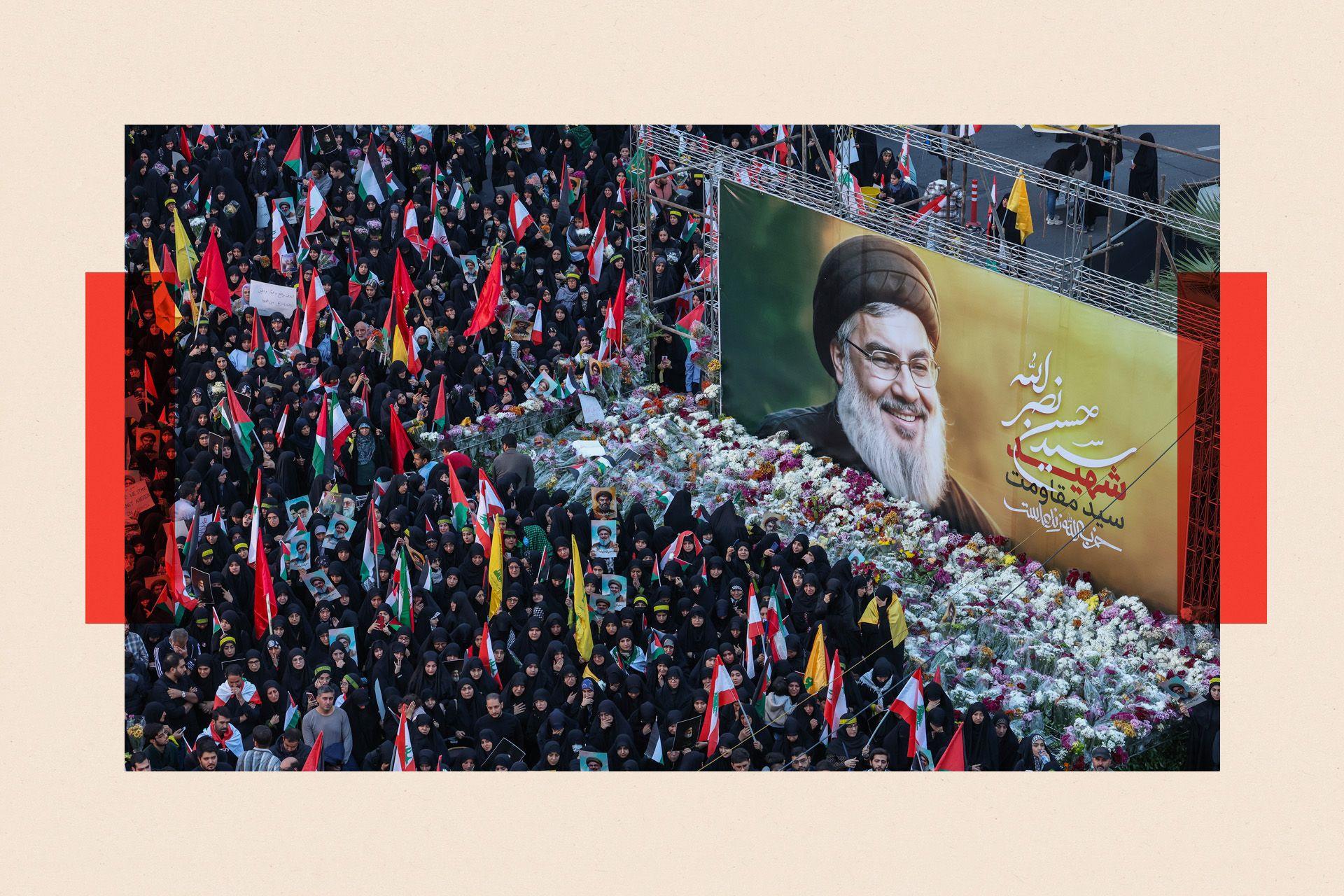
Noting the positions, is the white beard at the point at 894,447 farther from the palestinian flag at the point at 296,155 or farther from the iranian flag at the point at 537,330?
the palestinian flag at the point at 296,155

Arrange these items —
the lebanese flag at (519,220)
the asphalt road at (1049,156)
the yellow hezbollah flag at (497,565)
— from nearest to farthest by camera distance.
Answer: the yellow hezbollah flag at (497,565)
the asphalt road at (1049,156)
the lebanese flag at (519,220)

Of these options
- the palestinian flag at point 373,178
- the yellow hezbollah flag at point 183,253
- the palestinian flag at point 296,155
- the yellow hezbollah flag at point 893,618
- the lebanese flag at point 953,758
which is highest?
the palestinian flag at point 296,155

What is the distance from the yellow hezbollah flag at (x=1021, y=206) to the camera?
68.7 feet

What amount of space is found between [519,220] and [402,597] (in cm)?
705

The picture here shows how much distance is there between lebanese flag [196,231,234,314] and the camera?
69.8ft

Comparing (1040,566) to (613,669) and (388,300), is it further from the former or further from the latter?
(388,300)

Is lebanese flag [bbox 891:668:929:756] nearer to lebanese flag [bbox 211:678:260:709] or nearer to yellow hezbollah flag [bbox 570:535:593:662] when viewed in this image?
yellow hezbollah flag [bbox 570:535:593:662]

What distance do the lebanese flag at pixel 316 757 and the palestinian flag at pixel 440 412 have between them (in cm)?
546

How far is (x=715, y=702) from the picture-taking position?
15484mm

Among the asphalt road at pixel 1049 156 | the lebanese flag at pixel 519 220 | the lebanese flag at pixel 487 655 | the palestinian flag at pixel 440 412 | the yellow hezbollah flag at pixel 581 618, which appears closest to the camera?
the lebanese flag at pixel 487 655

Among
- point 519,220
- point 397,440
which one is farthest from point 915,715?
point 519,220

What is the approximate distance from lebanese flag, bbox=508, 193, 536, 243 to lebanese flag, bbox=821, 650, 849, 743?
8463 millimetres

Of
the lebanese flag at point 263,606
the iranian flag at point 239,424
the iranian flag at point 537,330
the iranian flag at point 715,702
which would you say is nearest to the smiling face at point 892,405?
the iranian flag at point 537,330

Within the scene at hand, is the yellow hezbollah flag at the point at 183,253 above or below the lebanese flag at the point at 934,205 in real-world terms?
below
